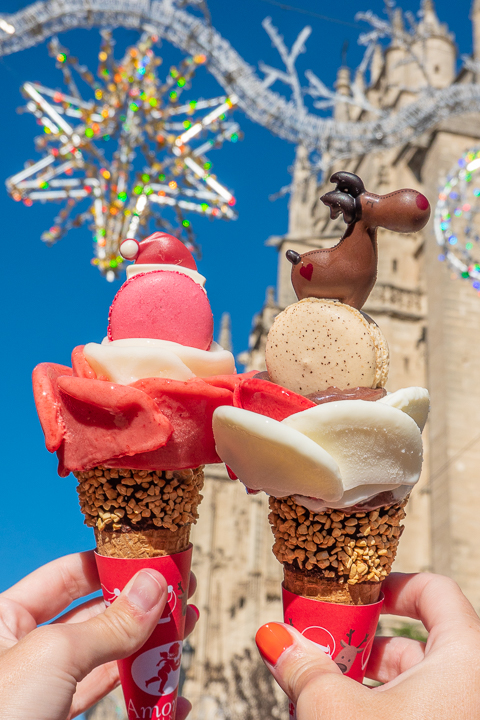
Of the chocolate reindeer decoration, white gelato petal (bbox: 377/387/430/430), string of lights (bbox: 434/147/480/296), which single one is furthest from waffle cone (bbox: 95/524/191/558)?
string of lights (bbox: 434/147/480/296)

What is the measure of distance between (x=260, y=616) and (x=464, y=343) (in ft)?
36.8

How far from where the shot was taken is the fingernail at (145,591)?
2174mm

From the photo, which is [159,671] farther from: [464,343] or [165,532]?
[464,343]

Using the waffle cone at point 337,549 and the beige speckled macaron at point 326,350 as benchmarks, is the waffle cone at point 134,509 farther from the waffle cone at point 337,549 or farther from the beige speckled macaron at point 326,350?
the beige speckled macaron at point 326,350

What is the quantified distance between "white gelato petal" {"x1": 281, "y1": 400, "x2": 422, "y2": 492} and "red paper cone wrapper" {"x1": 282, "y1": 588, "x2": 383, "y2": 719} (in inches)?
20.3

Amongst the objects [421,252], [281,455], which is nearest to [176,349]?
[281,455]

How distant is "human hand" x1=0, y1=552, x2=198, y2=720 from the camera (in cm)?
181

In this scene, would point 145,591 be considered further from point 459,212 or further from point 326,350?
point 459,212

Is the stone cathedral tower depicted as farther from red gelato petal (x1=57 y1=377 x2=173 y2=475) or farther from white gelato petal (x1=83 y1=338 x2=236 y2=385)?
red gelato petal (x1=57 y1=377 x2=173 y2=475)

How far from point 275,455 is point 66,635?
0.93m

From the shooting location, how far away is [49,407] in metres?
2.37

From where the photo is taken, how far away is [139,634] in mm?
2141

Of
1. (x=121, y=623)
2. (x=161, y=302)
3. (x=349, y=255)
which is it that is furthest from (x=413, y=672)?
(x=161, y=302)

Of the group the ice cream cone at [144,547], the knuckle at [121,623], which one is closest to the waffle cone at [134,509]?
the ice cream cone at [144,547]
